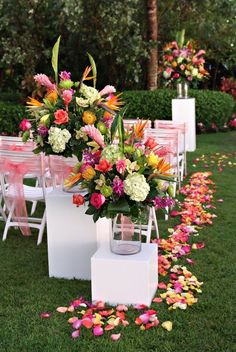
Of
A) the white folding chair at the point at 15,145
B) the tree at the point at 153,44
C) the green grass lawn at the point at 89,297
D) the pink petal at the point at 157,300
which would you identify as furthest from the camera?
the tree at the point at 153,44

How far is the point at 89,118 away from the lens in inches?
162

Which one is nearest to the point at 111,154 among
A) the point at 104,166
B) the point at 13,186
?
the point at 104,166

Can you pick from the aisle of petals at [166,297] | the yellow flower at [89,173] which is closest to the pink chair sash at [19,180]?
the aisle of petals at [166,297]

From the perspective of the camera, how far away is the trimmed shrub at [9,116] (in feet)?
38.5

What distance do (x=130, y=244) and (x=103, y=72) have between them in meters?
10.8

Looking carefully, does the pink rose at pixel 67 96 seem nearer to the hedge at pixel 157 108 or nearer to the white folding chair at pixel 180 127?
the white folding chair at pixel 180 127

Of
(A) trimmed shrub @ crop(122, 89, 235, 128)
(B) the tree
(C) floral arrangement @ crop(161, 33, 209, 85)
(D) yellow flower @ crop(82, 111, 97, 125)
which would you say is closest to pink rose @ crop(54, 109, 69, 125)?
(D) yellow flower @ crop(82, 111, 97, 125)

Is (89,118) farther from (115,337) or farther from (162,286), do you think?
(115,337)

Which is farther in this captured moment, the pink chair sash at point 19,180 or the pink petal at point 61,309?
the pink chair sash at point 19,180

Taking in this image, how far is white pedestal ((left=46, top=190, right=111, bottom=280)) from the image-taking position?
4379mm

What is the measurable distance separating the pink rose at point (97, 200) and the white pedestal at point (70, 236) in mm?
673

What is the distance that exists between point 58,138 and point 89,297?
47.2 inches

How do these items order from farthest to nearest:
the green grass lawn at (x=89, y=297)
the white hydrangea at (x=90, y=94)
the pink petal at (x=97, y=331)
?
the white hydrangea at (x=90, y=94) < the pink petal at (x=97, y=331) < the green grass lawn at (x=89, y=297)

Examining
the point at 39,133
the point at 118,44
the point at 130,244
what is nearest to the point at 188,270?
the point at 130,244
